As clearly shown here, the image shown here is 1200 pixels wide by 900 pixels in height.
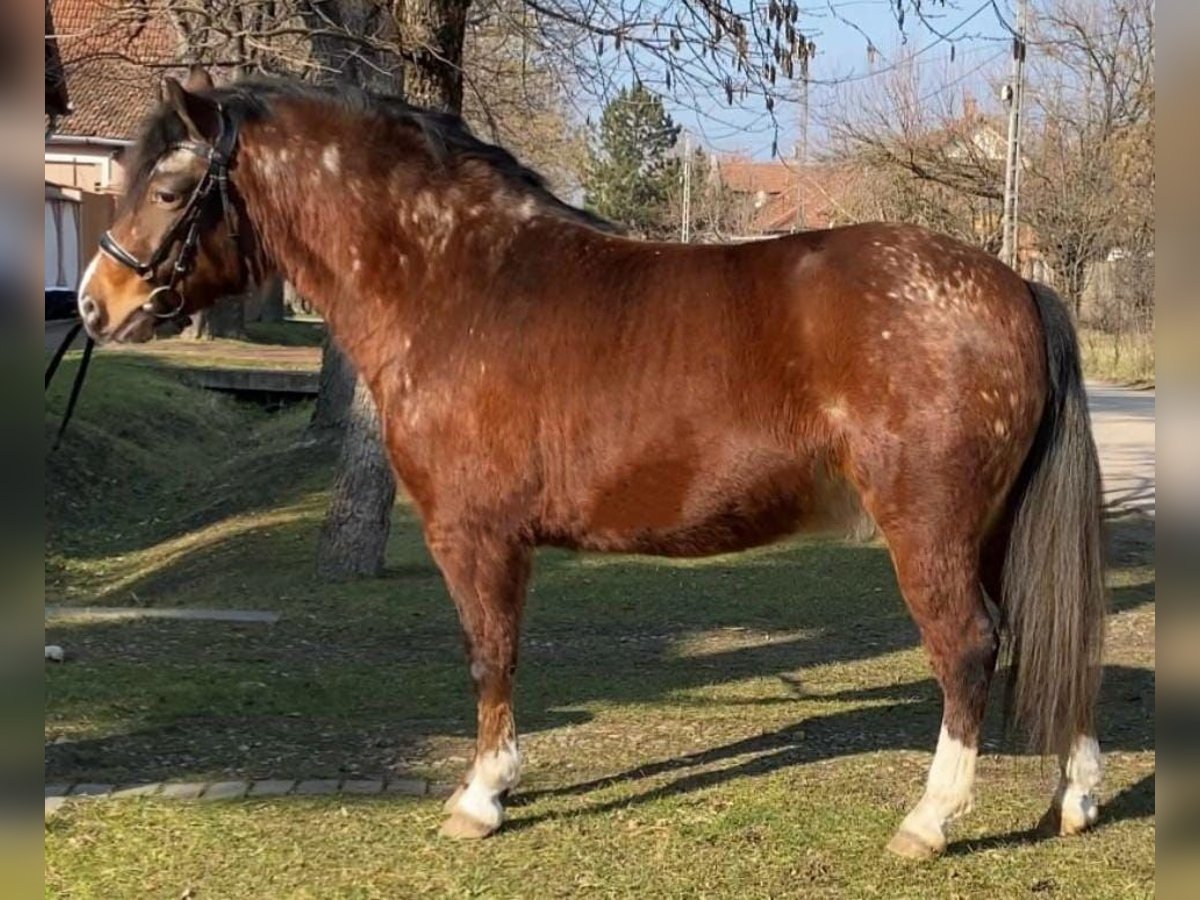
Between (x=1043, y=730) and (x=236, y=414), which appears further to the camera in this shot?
(x=236, y=414)

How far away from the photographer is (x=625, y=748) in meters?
5.60

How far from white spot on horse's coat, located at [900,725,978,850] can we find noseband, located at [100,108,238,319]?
2941 mm

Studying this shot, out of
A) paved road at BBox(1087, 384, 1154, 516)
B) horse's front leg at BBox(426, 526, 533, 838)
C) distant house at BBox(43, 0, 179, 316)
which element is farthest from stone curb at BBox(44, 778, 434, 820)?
paved road at BBox(1087, 384, 1154, 516)

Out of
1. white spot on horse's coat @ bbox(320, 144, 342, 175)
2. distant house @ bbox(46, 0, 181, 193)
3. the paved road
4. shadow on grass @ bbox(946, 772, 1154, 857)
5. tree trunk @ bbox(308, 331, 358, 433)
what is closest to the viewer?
shadow on grass @ bbox(946, 772, 1154, 857)

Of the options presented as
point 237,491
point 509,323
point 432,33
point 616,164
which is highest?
point 616,164

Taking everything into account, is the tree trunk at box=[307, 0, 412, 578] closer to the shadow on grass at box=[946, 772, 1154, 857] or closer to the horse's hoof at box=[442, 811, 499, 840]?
the horse's hoof at box=[442, 811, 499, 840]

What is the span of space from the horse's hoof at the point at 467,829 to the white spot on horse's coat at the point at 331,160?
7.39 ft

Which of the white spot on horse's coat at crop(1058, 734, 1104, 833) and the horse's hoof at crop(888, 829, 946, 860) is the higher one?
the white spot on horse's coat at crop(1058, 734, 1104, 833)

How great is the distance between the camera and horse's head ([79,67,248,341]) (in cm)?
461

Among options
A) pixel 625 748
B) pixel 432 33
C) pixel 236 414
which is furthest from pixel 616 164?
pixel 625 748

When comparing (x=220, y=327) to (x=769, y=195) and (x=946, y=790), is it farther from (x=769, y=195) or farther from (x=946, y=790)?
(x=946, y=790)

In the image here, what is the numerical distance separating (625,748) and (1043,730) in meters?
1.80

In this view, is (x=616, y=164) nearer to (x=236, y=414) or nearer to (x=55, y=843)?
(x=236, y=414)

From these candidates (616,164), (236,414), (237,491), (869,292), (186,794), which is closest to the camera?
(869,292)
